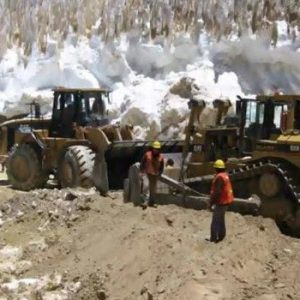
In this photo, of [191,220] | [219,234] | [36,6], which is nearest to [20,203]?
[191,220]

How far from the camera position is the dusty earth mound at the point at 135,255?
8555mm

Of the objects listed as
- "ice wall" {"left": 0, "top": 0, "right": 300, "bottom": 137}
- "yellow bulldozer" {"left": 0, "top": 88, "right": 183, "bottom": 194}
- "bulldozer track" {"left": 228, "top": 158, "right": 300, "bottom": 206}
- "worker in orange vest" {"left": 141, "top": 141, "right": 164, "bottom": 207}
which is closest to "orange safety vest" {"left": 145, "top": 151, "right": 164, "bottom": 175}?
"worker in orange vest" {"left": 141, "top": 141, "right": 164, "bottom": 207}

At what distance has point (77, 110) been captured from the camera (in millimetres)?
18344

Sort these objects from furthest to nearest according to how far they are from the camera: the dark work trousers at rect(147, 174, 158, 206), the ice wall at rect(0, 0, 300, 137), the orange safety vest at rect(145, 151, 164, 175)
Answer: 1. the ice wall at rect(0, 0, 300, 137)
2. the dark work trousers at rect(147, 174, 158, 206)
3. the orange safety vest at rect(145, 151, 164, 175)

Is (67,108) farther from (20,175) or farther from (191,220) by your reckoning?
(191,220)

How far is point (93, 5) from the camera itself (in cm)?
3597

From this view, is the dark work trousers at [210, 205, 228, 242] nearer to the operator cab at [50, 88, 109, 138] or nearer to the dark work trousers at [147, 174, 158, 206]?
the dark work trousers at [147, 174, 158, 206]

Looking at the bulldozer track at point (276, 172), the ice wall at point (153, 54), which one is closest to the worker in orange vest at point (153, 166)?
the bulldozer track at point (276, 172)

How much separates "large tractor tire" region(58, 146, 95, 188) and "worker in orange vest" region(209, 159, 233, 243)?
A: 258 inches

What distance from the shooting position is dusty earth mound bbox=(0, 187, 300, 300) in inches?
337

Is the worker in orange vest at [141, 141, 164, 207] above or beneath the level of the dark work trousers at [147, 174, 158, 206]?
above

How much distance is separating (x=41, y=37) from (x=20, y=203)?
22.4m

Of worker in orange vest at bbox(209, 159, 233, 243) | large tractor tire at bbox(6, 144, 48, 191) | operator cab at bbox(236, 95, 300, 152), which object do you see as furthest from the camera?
large tractor tire at bbox(6, 144, 48, 191)

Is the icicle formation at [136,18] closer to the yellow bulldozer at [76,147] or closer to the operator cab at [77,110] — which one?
the operator cab at [77,110]
